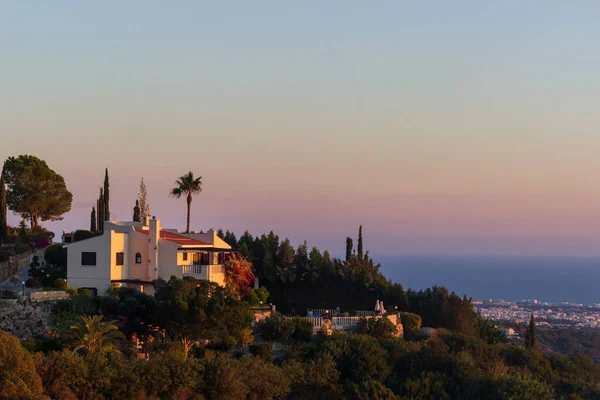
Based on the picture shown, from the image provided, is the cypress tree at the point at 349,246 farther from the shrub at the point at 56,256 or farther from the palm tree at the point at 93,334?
the palm tree at the point at 93,334

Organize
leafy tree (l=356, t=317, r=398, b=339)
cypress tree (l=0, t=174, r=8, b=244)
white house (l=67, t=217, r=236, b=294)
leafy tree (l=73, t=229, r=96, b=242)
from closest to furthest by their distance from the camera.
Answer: leafy tree (l=356, t=317, r=398, b=339)
white house (l=67, t=217, r=236, b=294)
leafy tree (l=73, t=229, r=96, b=242)
cypress tree (l=0, t=174, r=8, b=244)

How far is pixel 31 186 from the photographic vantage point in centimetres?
5362

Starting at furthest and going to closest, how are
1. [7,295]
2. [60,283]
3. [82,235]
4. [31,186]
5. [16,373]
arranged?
1. [31,186]
2. [82,235]
3. [60,283]
4. [7,295]
5. [16,373]

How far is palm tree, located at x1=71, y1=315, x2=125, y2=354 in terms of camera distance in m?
30.8

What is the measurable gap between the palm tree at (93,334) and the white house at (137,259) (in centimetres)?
881

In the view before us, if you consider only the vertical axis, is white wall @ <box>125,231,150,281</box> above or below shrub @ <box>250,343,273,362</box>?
above

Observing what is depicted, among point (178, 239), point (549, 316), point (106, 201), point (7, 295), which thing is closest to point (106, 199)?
point (106, 201)

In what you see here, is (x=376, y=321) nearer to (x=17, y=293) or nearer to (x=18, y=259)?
(x=17, y=293)

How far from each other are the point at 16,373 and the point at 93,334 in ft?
16.1

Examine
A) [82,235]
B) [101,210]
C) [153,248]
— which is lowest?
[153,248]

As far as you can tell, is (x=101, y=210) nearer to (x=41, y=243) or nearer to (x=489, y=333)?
(x=41, y=243)

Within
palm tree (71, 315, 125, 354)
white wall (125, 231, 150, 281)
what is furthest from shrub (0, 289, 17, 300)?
white wall (125, 231, 150, 281)

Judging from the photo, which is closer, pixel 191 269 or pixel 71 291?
pixel 71 291

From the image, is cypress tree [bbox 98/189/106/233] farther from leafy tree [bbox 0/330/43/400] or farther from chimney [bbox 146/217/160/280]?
leafy tree [bbox 0/330/43/400]
